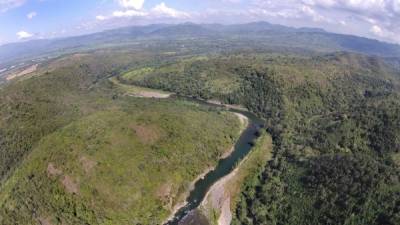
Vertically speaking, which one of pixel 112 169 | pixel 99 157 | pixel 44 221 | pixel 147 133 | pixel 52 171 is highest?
pixel 147 133

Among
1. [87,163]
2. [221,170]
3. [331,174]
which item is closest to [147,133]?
[87,163]

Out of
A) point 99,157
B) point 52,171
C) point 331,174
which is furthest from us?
point 99,157

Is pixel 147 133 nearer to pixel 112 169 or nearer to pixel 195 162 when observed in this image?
pixel 195 162

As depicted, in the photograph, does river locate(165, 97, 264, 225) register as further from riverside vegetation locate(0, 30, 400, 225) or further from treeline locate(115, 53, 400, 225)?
treeline locate(115, 53, 400, 225)

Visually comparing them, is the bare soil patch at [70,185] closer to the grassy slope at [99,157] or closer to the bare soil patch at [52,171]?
the grassy slope at [99,157]

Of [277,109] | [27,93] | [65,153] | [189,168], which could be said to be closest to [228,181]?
[189,168]

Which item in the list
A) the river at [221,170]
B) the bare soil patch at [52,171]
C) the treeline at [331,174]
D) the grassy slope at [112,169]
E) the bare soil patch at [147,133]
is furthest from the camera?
the bare soil patch at [147,133]

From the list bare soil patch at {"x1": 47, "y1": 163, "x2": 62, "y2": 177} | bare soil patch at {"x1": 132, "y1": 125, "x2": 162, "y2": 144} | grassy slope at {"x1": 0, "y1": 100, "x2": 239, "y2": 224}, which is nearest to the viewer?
grassy slope at {"x1": 0, "y1": 100, "x2": 239, "y2": 224}

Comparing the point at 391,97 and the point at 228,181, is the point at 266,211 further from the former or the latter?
the point at 391,97

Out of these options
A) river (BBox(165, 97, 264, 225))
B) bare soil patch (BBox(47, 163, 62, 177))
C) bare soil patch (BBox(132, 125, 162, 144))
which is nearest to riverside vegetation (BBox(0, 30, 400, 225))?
bare soil patch (BBox(47, 163, 62, 177))

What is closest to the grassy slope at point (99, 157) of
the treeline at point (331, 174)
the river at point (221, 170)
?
the river at point (221, 170)

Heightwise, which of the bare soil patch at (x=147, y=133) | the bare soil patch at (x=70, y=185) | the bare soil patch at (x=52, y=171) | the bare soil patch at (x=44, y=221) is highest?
the bare soil patch at (x=147, y=133)
